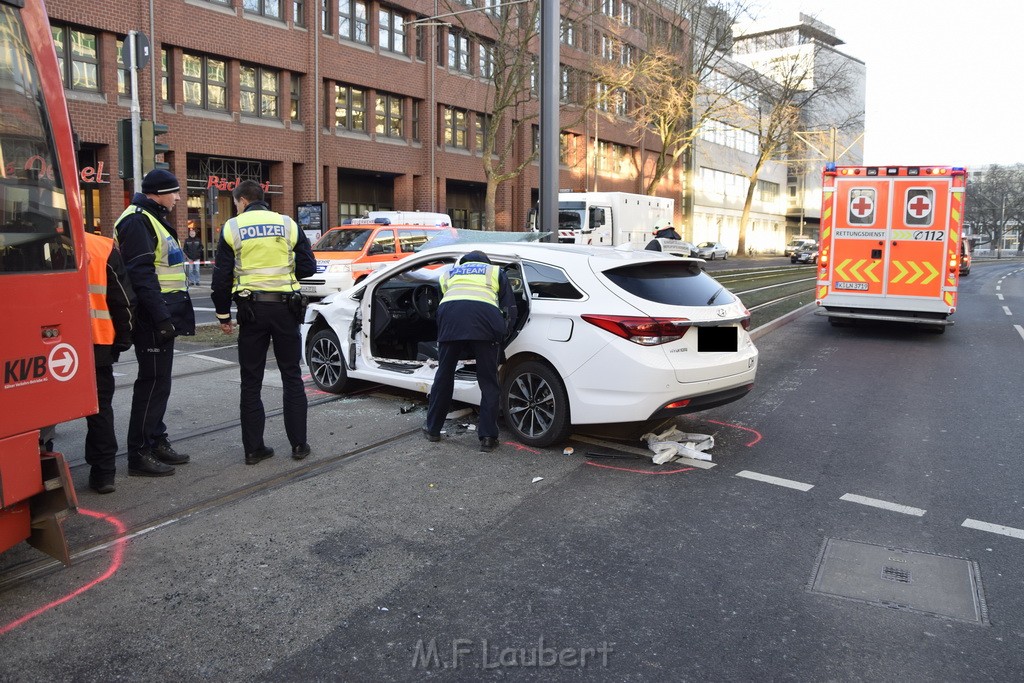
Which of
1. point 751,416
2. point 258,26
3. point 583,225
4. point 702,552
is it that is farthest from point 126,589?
point 258,26

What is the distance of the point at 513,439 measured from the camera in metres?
6.83

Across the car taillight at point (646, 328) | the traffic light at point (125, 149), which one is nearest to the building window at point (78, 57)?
the traffic light at point (125, 149)

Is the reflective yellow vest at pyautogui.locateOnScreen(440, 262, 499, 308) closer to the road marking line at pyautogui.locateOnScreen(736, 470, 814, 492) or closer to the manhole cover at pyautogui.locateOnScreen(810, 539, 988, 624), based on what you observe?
the road marking line at pyautogui.locateOnScreen(736, 470, 814, 492)

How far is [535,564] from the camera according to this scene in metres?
4.32

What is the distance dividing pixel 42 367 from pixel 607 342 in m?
3.68

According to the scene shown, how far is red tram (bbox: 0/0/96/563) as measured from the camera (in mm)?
3578

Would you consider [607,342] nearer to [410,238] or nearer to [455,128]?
Answer: [410,238]

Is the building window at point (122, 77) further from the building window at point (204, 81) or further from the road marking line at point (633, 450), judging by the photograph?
the road marking line at point (633, 450)

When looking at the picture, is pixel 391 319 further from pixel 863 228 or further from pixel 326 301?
pixel 863 228

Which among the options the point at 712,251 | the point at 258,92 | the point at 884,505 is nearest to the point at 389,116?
the point at 258,92

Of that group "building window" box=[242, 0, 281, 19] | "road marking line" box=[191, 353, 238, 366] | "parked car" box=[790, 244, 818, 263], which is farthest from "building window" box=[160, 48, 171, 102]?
"parked car" box=[790, 244, 818, 263]

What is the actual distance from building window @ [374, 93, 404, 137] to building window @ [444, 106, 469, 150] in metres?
2.77

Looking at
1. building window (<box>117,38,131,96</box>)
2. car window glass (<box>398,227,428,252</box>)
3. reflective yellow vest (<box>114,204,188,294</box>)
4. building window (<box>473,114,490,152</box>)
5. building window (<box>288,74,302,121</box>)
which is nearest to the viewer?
reflective yellow vest (<box>114,204,188,294</box>)

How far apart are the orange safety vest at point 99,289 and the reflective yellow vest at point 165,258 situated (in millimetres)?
579
